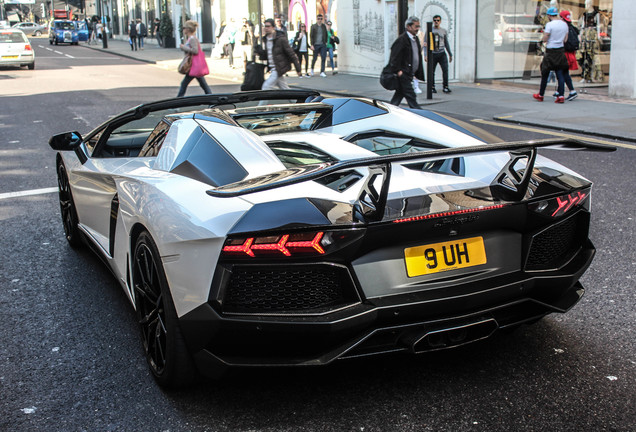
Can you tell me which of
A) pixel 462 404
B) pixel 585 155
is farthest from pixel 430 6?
pixel 462 404

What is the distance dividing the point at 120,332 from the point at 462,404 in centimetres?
196

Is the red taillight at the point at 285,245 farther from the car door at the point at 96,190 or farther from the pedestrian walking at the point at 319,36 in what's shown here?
the pedestrian walking at the point at 319,36

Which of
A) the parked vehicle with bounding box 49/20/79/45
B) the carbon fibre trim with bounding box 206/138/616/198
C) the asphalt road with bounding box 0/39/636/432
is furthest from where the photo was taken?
the parked vehicle with bounding box 49/20/79/45

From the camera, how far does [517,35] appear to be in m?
19.6

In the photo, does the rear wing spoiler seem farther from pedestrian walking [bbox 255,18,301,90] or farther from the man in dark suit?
pedestrian walking [bbox 255,18,301,90]

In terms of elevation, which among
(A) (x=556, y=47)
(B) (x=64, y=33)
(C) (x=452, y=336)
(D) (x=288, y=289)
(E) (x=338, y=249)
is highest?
(B) (x=64, y=33)

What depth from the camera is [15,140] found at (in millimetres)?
11852

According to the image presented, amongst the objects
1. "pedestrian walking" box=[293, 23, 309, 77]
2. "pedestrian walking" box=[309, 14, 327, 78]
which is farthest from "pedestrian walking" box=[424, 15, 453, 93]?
"pedestrian walking" box=[293, 23, 309, 77]

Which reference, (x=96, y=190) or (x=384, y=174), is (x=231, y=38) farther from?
(x=384, y=174)

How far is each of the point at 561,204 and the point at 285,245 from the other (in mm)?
1292

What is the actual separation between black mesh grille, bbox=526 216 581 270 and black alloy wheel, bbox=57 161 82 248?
11.4 feet

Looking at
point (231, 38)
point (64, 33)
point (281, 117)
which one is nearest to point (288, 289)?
point (281, 117)

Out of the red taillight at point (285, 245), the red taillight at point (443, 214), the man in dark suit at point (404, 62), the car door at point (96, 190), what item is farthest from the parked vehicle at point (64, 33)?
the red taillight at point (443, 214)

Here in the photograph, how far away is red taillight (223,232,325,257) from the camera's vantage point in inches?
107
